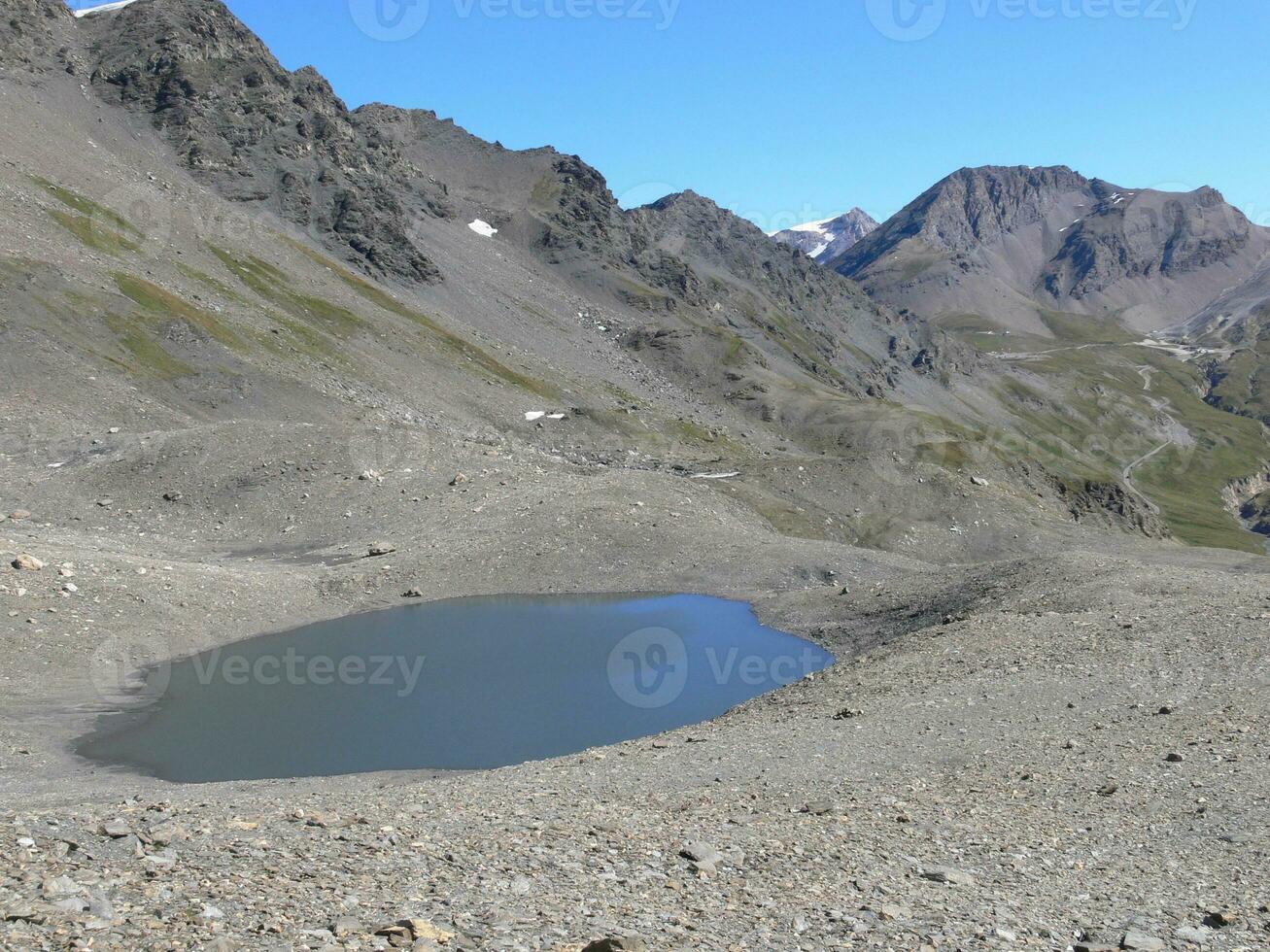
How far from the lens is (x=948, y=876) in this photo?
57.8 feet

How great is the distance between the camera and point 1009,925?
51.6 ft

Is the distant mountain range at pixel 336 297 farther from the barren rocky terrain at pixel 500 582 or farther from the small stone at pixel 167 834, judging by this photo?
the small stone at pixel 167 834

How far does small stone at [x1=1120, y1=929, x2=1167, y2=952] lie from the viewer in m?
15.0

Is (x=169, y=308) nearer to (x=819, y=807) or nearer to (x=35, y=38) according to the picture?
(x=35, y=38)

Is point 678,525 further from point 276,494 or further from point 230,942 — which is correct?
point 230,942

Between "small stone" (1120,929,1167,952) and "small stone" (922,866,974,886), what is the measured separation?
264cm

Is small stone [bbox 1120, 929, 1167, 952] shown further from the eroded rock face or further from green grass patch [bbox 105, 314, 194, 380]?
the eroded rock face

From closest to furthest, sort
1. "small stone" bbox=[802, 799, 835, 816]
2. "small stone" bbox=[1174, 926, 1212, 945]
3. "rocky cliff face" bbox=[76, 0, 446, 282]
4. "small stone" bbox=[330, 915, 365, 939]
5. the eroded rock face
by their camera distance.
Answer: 1. "small stone" bbox=[330, 915, 365, 939]
2. "small stone" bbox=[1174, 926, 1212, 945]
3. "small stone" bbox=[802, 799, 835, 816]
4. the eroded rock face
5. "rocky cliff face" bbox=[76, 0, 446, 282]

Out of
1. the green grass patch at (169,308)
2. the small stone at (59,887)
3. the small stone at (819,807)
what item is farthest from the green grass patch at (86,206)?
the small stone at (59,887)

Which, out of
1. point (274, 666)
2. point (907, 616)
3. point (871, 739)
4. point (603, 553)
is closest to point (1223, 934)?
Answer: point (871, 739)

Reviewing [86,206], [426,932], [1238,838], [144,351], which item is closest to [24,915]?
[426,932]

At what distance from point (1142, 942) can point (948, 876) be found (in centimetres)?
314

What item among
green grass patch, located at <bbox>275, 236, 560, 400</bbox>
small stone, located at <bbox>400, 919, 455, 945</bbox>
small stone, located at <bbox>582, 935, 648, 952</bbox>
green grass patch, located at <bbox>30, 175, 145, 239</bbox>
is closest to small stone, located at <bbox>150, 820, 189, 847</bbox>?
small stone, located at <bbox>400, 919, 455, 945</bbox>

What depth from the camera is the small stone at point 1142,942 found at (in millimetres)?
14992
